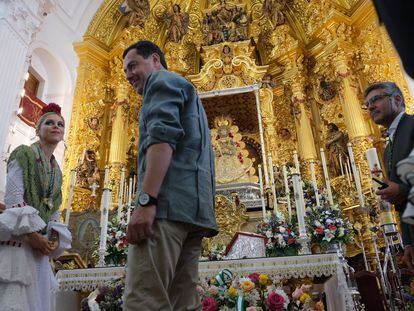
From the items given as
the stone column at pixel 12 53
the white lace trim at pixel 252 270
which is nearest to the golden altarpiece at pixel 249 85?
the stone column at pixel 12 53

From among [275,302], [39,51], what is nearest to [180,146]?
[275,302]

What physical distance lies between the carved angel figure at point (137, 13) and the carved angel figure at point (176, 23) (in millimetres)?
597

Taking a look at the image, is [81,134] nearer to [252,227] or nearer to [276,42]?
[252,227]

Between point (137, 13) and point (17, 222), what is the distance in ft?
24.7

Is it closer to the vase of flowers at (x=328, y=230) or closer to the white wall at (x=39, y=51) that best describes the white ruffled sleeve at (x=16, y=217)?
the vase of flowers at (x=328, y=230)

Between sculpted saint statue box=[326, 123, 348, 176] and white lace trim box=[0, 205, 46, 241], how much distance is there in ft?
18.8

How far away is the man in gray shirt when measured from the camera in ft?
3.36

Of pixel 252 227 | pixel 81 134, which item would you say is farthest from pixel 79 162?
pixel 252 227

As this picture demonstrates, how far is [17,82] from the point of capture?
5320 mm

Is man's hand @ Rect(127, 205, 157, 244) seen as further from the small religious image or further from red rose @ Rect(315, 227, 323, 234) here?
red rose @ Rect(315, 227, 323, 234)

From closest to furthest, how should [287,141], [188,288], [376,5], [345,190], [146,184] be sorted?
[376,5]
[146,184]
[188,288]
[345,190]
[287,141]

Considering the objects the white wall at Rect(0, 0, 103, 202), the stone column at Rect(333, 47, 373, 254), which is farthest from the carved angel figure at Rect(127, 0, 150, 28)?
the stone column at Rect(333, 47, 373, 254)

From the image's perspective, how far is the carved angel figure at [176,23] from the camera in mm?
8465

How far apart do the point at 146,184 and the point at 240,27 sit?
312 inches
